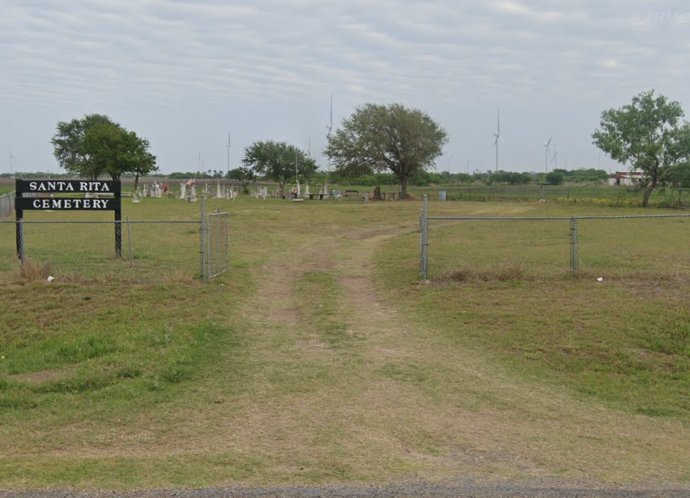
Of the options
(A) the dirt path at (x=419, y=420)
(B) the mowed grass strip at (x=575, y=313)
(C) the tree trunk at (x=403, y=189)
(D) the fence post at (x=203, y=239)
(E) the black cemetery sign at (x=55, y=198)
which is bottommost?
(A) the dirt path at (x=419, y=420)

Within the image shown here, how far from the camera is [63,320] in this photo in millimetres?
11023

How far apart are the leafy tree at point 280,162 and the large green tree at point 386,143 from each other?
1432 centimetres

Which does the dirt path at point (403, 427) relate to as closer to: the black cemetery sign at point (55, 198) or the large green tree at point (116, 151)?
the black cemetery sign at point (55, 198)

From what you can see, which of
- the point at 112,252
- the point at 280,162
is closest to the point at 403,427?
the point at 112,252

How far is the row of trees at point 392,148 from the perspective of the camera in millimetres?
49094

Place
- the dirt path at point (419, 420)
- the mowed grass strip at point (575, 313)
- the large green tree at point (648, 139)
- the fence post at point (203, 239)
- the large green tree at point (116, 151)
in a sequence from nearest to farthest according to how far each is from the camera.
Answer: the dirt path at point (419, 420)
the mowed grass strip at point (575, 313)
the fence post at point (203, 239)
the large green tree at point (648, 139)
the large green tree at point (116, 151)

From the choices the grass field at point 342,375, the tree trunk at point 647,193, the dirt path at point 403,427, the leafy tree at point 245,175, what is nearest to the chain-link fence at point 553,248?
the grass field at point 342,375

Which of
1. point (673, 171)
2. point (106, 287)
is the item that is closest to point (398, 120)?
point (673, 171)

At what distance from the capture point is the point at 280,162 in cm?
7725

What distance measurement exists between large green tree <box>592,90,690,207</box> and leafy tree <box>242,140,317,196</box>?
33712 millimetres

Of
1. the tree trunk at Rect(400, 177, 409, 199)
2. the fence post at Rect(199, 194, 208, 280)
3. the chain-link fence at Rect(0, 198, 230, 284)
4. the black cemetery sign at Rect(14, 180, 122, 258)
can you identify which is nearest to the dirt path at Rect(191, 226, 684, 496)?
the fence post at Rect(199, 194, 208, 280)

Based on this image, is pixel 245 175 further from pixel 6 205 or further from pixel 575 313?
pixel 575 313

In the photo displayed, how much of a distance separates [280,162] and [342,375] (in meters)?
69.8

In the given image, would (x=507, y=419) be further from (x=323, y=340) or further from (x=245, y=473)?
(x=323, y=340)
